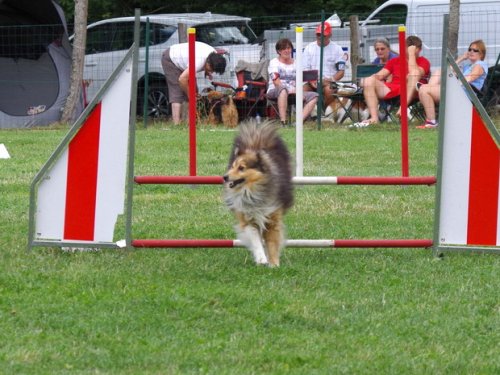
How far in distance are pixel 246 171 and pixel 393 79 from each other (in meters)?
10.4

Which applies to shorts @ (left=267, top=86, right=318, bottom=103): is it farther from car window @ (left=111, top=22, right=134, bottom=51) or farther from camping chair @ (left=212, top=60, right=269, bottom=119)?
car window @ (left=111, top=22, right=134, bottom=51)

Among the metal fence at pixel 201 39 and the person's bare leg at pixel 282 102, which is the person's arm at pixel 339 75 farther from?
the person's bare leg at pixel 282 102

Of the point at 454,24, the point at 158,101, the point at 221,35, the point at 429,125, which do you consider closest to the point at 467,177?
the point at 429,125

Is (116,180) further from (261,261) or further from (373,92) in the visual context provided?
(373,92)

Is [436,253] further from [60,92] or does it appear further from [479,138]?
[60,92]

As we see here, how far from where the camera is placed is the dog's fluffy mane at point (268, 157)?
6676 mm

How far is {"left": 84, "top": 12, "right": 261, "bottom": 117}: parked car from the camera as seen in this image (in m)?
18.7

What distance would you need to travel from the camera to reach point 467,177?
22.7 feet

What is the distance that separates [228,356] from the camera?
15.1 feet

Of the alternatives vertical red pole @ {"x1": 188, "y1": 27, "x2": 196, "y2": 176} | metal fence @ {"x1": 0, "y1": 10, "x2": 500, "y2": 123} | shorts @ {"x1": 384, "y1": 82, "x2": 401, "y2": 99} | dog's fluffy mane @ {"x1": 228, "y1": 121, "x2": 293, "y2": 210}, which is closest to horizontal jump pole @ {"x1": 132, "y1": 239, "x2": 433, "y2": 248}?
dog's fluffy mane @ {"x1": 228, "y1": 121, "x2": 293, "y2": 210}

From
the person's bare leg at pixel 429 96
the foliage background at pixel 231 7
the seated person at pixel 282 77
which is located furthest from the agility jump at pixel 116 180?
the foliage background at pixel 231 7

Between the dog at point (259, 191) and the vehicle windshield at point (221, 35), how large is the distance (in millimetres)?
12461

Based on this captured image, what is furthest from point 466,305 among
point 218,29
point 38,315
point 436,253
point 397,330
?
point 218,29

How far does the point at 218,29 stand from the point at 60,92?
115 inches
